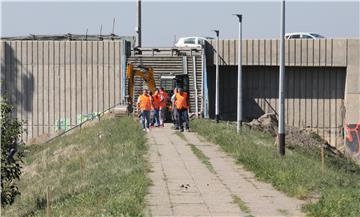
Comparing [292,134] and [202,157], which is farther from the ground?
[202,157]

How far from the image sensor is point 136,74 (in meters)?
45.3

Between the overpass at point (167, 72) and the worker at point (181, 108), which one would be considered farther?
the overpass at point (167, 72)

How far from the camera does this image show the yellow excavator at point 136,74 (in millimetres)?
43750

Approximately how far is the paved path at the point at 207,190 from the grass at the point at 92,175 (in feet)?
1.40

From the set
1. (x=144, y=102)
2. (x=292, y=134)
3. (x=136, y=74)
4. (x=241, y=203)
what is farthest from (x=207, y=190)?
(x=136, y=74)

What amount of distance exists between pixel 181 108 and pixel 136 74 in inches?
542

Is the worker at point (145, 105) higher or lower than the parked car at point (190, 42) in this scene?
lower

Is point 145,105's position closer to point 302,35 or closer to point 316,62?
point 316,62

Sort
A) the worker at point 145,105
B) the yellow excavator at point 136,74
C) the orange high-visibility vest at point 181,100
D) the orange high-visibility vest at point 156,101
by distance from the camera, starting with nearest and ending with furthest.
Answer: the orange high-visibility vest at point 181,100 < the worker at point 145,105 < the orange high-visibility vest at point 156,101 < the yellow excavator at point 136,74

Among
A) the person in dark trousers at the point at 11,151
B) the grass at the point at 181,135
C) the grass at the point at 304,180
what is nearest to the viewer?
the grass at the point at 304,180

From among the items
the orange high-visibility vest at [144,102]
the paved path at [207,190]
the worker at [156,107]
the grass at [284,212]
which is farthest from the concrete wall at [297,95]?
the grass at [284,212]

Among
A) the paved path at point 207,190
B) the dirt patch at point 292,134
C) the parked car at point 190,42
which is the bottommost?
the dirt patch at point 292,134

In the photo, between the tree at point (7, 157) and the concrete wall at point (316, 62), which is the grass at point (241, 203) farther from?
the concrete wall at point (316, 62)

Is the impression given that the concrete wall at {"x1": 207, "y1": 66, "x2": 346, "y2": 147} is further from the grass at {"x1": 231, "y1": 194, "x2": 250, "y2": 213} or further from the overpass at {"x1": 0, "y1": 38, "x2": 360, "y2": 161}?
the grass at {"x1": 231, "y1": 194, "x2": 250, "y2": 213}
